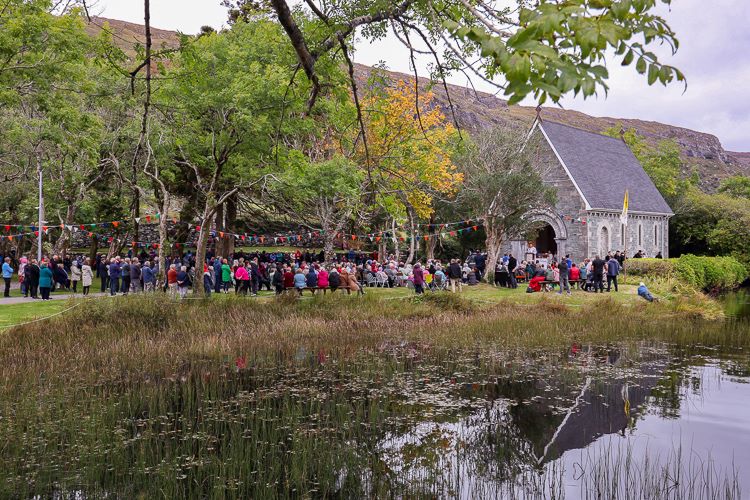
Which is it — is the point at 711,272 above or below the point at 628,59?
below

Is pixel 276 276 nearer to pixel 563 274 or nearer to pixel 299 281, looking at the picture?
pixel 299 281

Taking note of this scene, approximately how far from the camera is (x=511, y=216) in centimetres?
2819

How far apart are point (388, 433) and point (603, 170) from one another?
3666cm

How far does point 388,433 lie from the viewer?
23.2ft

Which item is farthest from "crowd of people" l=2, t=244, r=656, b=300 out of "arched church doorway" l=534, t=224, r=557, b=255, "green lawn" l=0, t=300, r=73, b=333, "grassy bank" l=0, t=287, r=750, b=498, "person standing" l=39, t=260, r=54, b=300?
"arched church doorway" l=534, t=224, r=557, b=255

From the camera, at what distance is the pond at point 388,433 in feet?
18.6

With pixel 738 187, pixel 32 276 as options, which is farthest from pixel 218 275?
pixel 738 187

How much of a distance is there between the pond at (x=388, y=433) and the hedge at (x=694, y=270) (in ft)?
64.3

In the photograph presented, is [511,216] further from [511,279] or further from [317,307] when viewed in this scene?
[317,307]

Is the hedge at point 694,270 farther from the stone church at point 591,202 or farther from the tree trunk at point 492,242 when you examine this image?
the tree trunk at point 492,242

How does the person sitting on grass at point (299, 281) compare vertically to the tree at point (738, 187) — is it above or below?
below

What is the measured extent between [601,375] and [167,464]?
7.57 metres

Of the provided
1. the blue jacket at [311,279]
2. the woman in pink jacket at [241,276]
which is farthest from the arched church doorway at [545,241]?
the woman in pink jacket at [241,276]

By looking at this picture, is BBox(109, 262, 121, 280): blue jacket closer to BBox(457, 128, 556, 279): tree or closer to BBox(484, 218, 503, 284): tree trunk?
BBox(457, 128, 556, 279): tree
